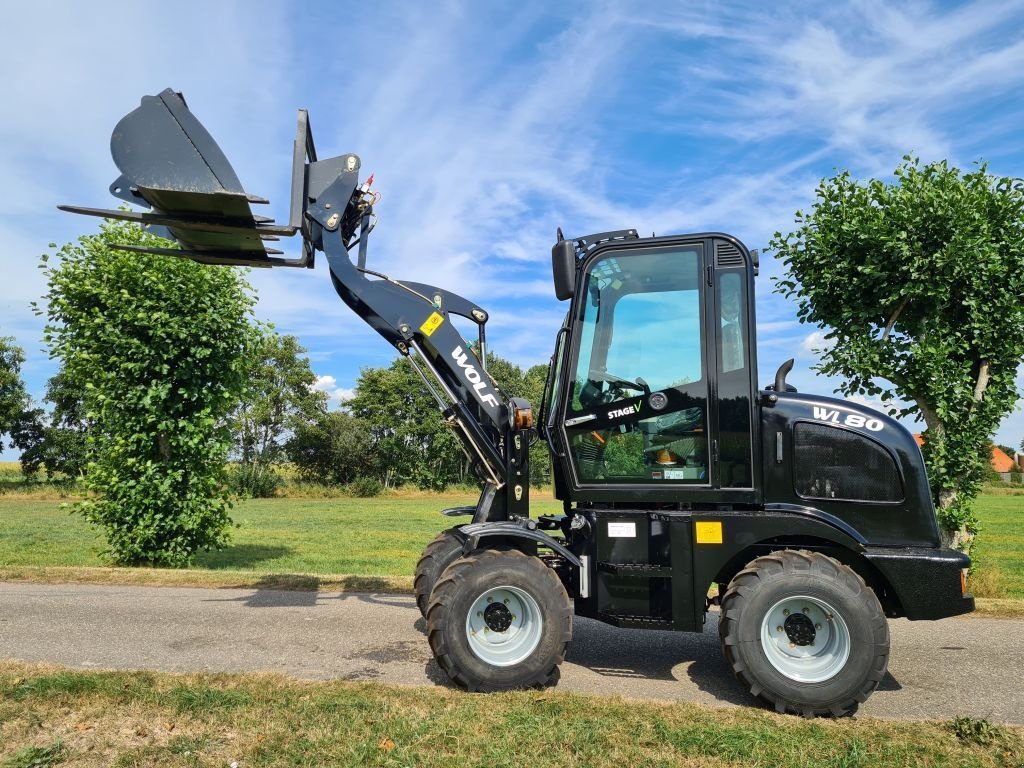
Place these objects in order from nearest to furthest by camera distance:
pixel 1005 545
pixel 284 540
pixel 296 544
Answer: pixel 296 544 < pixel 284 540 < pixel 1005 545

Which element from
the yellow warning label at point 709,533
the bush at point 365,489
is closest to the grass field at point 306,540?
the yellow warning label at point 709,533

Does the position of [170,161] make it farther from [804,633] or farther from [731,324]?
[804,633]

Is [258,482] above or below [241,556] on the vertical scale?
above

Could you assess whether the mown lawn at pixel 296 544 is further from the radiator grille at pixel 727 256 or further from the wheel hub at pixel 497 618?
the radiator grille at pixel 727 256

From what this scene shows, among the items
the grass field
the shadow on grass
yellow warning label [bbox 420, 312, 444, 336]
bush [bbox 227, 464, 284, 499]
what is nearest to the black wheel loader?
yellow warning label [bbox 420, 312, 444, 336]

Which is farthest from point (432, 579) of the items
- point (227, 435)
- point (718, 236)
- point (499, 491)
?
point (227, 435)

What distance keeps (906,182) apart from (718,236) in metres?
5.07

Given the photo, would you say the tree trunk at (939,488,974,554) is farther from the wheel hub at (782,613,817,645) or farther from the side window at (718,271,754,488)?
the side window at (718,271,754,488)

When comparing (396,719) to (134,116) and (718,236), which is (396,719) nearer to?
(718,236)

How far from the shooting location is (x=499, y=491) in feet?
20.8

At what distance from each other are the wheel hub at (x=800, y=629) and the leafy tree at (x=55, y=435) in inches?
1949

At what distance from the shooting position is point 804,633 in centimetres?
514

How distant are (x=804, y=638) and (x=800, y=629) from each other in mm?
63

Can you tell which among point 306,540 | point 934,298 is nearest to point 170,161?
point 934,298
